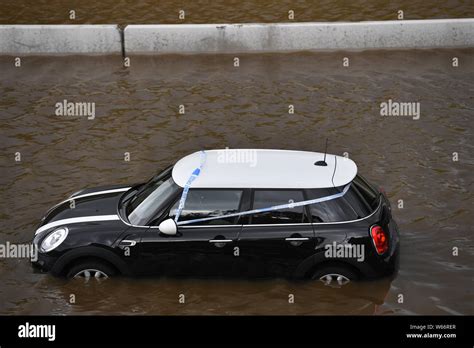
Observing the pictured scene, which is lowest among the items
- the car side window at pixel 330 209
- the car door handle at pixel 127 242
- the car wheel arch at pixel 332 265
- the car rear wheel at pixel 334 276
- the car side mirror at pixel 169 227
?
the car rear wheel at pixel 334 276

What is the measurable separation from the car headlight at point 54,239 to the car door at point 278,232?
1.98 metres

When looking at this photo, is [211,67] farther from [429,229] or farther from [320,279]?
[320,279]

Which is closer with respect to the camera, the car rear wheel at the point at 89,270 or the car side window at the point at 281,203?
the car side window at the point at 281,203

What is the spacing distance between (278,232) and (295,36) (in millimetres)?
8717

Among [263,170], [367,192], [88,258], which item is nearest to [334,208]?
[367,192]

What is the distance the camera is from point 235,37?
15.9 meters

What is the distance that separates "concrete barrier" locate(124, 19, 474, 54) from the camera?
1594 cm

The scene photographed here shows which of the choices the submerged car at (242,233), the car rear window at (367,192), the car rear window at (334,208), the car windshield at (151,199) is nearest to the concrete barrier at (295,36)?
the car windshield at (151,199)

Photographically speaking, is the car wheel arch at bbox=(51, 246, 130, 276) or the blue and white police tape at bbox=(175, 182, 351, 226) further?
the car wheel arch at bbox=(51, 246, 130, 276)

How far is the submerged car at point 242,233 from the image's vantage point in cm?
810

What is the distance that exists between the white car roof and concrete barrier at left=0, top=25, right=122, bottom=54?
25.9 feet

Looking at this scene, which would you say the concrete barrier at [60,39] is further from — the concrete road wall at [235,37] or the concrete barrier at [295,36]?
the concrete barrier at [295,36]

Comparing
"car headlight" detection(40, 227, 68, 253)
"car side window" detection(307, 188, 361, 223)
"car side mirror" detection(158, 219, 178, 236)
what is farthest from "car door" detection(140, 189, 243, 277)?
"car headlight" detection(40, 227, 68, 253)

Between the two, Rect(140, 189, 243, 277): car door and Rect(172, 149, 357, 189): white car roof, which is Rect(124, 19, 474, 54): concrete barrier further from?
Rect(140, 189, 243, 277): car door
